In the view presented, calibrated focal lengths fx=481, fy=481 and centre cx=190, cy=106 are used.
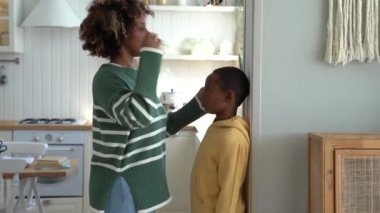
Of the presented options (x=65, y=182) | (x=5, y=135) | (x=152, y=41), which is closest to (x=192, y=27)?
(x=65, y=182)

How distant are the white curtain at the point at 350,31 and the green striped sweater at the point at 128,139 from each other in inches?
22.6

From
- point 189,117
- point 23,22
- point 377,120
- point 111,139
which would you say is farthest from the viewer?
point 23,22

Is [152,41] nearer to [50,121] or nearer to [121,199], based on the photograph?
[121,199]

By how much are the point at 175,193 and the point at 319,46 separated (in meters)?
2.73

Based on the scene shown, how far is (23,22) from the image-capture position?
14.1ft

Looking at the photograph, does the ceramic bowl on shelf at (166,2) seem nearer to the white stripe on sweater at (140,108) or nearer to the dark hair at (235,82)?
the dark hair at (235,82)

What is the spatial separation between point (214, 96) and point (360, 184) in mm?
539

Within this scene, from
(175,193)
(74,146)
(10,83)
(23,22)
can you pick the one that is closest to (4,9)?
(23,22)

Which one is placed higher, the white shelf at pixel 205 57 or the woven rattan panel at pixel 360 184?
the white shelf at pixel 205 57

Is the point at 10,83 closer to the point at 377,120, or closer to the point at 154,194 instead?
the point at 154,194

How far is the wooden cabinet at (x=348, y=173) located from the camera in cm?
141

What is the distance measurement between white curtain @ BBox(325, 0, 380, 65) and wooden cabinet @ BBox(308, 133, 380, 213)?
278 mm

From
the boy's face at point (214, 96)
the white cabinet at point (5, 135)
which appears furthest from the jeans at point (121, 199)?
the white cabinet at point (5, 135)

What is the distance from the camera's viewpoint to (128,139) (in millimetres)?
1490
